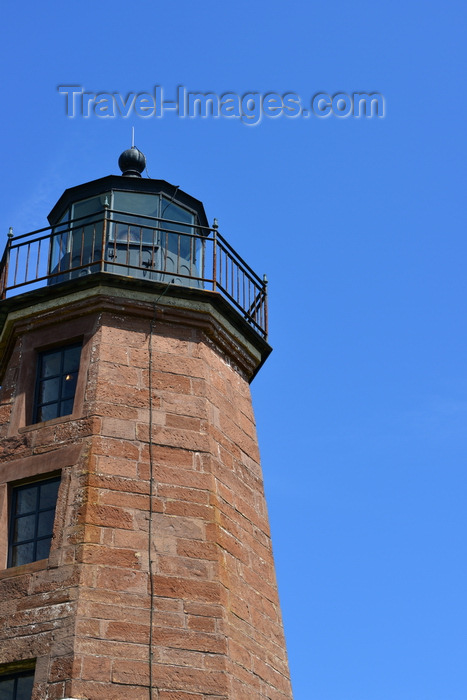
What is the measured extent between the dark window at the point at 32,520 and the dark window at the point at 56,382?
36.8 inches

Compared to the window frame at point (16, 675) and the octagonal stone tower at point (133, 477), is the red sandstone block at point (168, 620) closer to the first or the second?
the octagonal stone tower at point (133, 477)

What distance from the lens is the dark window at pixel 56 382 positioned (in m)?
11.5

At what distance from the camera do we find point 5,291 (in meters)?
12.6

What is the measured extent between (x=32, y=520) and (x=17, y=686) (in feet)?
5.78

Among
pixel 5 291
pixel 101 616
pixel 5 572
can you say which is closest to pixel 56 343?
pixel 5 291

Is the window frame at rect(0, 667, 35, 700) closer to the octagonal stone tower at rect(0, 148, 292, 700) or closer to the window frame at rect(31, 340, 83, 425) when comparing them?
the octagonal stone tower at rect(0, 148, 292, 700)

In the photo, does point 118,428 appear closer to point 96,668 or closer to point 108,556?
point 108,556

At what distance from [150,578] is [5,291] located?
4427 mm

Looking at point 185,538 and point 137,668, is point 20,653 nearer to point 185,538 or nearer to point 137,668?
point 137,668

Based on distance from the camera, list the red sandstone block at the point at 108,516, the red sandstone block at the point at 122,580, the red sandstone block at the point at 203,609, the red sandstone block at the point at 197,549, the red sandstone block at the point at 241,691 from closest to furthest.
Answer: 1. the red sandstone block at the point at 241,691
2. the red sandstone block at the point at 122,580
3. the red sandstone block at the point at 203,609
4. the red sandstone block at the point at 108,516
5. the red sandstone block at the point at 197,549

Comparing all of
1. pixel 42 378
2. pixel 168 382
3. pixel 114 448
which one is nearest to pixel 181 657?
pixel 114 448

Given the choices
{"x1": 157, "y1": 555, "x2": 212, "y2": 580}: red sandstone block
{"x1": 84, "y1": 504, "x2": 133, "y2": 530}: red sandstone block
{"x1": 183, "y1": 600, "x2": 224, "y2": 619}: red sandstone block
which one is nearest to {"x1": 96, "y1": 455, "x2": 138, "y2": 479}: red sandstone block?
{"x1": 84, "y1": 504, "x2": 133, "y2": 530}: red sandstone block

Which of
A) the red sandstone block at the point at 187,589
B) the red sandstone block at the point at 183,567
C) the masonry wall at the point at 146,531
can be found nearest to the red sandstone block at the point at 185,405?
the masonry wall at the point at 146,531

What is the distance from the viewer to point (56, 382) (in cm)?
1170
